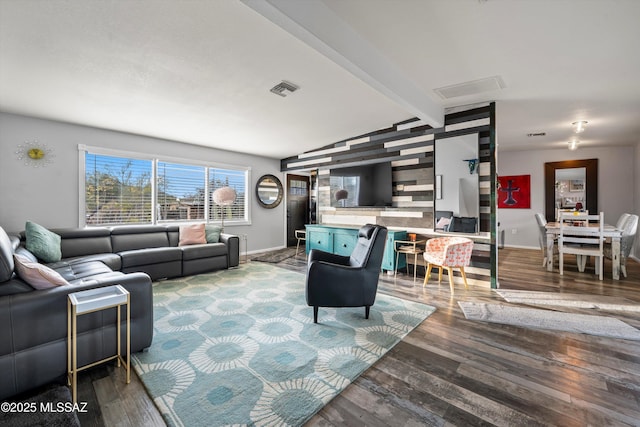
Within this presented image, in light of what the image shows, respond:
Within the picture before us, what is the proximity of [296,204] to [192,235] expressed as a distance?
323 centimetres

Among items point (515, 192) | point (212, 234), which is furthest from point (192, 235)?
point (515, 192)

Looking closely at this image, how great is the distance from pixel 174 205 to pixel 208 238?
1.15 metres

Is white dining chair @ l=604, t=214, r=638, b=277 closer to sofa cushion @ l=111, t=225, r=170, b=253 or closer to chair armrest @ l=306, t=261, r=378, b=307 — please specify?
chair armrest @ l=306, t=261, r=378, b=307

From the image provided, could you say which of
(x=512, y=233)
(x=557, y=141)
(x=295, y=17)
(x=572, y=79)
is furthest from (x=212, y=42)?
(x=512, y=233)

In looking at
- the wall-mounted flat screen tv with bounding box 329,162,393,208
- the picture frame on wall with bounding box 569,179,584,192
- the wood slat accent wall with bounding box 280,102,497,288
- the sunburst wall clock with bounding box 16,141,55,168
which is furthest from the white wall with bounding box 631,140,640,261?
the sunburst wall clock with bounding box 16,141,55,168

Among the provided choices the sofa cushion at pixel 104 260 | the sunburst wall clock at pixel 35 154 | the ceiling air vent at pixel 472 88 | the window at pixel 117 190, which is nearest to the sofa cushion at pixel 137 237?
the sofa cushion at pixel 104 260

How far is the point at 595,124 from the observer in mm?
4434

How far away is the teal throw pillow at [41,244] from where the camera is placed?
3.11 m

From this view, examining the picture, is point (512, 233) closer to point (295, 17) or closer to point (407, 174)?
point (407, 174)

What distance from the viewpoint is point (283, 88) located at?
3221 mm

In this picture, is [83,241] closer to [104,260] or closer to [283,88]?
[104,260]

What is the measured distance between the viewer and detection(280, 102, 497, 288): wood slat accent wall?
12.3 ft

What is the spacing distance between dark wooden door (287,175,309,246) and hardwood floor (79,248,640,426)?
5004 millimetres

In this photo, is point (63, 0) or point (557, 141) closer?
point (63, 0)
